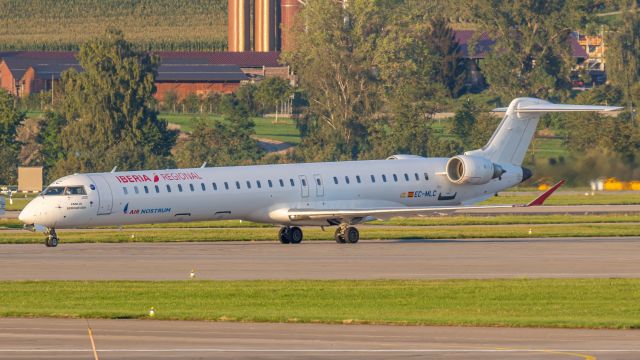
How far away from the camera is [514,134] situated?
4772cm

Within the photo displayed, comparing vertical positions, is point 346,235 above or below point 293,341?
below

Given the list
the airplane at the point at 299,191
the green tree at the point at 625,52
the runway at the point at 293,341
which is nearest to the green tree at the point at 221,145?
the airplane at the point at 299,191

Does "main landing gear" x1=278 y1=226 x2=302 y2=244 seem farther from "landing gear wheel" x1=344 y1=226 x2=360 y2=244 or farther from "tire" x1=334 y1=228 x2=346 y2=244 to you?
"landing gear wheel" x1=344 y1=226 x2=360 y2=244

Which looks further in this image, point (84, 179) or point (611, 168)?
point (611, 168)

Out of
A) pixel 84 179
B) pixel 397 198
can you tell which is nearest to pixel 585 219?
pixel 397 198

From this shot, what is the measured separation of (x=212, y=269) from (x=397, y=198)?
42.2 ft

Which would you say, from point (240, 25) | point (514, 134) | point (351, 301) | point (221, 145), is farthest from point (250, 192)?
point (240, 25)

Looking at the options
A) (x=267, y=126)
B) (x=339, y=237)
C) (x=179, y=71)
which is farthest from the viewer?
(x=179, y=71)

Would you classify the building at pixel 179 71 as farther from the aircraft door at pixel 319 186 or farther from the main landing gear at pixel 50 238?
the main landing gear at pixel 50 238

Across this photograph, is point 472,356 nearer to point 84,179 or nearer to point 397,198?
point 84,179

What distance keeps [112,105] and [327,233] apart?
46112 millimetres

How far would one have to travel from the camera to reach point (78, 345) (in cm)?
1936

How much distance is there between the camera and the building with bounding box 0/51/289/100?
444ft

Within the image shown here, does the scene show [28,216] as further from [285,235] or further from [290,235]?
[290,235]
